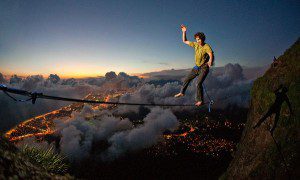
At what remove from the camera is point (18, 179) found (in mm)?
2578

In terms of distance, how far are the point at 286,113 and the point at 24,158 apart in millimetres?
13146

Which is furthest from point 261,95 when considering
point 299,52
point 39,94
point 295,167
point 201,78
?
point 39,94

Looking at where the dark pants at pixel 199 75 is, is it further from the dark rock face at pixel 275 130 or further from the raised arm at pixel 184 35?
the dark rock face at pixel 275 130

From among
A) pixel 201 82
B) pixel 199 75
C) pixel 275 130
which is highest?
pixel 199 75

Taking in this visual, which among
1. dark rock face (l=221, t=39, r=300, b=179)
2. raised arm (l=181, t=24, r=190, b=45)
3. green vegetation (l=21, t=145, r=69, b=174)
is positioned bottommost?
green vegetation (l=21, t=145, r=69, b=174)

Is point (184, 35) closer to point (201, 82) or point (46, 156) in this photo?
point (201, 82)

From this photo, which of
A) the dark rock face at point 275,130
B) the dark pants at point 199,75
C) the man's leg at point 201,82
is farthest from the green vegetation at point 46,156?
the dark rock face at point 275,130

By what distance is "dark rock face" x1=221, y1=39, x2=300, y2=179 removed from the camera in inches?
399

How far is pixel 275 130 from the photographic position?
12.0m

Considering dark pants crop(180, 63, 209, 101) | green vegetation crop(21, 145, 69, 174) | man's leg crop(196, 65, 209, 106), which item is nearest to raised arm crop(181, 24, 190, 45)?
dark pants crop(180, 63, 209, 101)

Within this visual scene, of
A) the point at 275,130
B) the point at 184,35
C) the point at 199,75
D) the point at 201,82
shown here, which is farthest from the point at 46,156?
the point at 275,130

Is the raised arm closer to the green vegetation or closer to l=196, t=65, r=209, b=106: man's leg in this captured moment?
l=196, t=65, r=209, b=106: man's leg

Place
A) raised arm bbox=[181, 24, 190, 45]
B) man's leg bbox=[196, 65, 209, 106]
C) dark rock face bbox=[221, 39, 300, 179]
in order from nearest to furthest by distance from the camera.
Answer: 1. man's leg bbox=[196, 65, 209, 106]
2. raised arm bbox=[181, 24, 190, 45]
3. dark rock face bbox=[221, 39, 300, 179]

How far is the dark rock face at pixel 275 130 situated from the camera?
33.2ft
